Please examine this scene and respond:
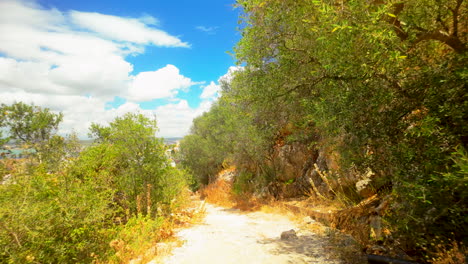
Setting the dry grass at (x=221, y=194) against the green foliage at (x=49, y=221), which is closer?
the green foliage at (x=49, y=221)

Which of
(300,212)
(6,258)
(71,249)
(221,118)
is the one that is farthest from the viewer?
(221,118)

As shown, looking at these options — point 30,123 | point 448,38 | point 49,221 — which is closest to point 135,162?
point 49,221

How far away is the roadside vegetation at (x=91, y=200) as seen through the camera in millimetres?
4703

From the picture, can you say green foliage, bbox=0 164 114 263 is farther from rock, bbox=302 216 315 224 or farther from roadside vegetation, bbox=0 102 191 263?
rock, bbox=302 216 315 224

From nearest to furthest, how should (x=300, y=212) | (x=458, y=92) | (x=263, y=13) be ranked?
1. (x=458, y=92)
2. (x=263, y=13)
3. (x=300, y=212)

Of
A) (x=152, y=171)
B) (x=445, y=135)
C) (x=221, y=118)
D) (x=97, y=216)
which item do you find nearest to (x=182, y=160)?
(x=221, y=118)

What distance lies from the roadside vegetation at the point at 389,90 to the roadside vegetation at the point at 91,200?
5.37 metres

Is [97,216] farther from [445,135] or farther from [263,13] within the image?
[445,135]

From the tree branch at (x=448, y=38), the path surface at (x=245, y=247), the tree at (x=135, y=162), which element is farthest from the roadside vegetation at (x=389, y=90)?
the tree at (x=135, y=162)

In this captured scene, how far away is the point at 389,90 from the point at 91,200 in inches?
296

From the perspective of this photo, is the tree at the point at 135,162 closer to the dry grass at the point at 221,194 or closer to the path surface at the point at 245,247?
the path surface at the point at 245,247

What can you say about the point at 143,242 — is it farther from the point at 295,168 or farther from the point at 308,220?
the point at 295,168

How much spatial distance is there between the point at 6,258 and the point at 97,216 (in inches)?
68.5

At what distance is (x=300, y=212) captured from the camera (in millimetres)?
10953
